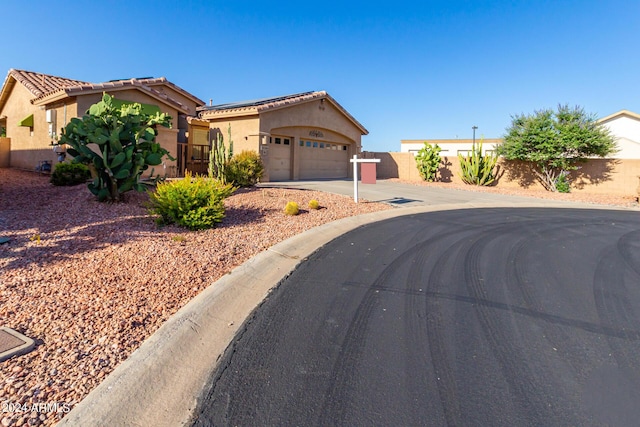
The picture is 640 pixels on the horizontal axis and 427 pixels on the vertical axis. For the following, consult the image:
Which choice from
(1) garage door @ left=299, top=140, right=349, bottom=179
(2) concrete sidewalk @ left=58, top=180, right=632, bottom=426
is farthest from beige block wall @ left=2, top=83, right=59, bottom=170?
(2) concrete sidewalk @ left=58, top=180, right=632, bottom=426

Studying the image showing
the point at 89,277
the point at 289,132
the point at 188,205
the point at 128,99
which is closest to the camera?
the point at 89,277

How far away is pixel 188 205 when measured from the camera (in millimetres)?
7152

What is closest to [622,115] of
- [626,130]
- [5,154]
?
[626,130]

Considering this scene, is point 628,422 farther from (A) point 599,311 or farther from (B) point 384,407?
(A) point 599,311

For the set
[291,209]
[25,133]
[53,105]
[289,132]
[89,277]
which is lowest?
[89,277]

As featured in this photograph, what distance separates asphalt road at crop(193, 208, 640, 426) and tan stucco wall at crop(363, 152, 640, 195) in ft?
53.5

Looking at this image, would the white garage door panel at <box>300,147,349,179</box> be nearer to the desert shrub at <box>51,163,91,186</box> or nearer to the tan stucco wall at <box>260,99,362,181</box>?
the tan stucco wall at <box>260,99,362,181</box>

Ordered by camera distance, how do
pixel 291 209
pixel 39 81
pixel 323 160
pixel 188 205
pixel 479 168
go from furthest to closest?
pixel 323 160 < pixel 479 168 < pixel 39 81 < pixel 291 209 < pixel 188 205

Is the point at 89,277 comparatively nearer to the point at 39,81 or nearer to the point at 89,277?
the point at 89,277

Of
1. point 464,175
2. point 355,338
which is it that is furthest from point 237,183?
point 464,175

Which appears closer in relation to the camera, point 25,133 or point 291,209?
point 291,209

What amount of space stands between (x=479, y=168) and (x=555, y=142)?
4.17 meters

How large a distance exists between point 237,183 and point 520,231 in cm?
863

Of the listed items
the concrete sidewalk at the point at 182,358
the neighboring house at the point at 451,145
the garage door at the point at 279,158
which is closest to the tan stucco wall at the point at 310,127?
the garage door at the point at 279,158
